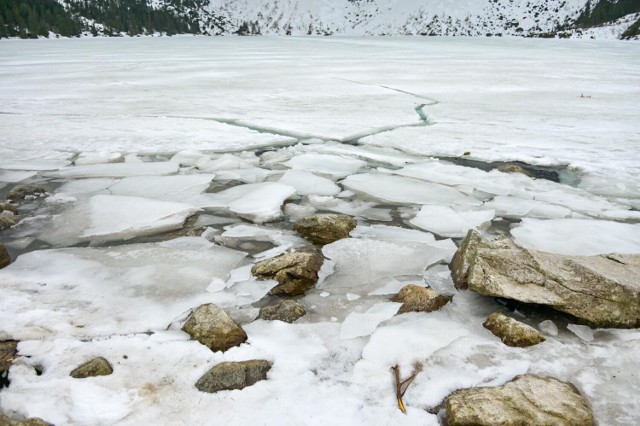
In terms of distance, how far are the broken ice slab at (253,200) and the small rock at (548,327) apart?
153cm

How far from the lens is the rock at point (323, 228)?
236 cm

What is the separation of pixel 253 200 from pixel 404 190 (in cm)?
104

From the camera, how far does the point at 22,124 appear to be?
516 cm

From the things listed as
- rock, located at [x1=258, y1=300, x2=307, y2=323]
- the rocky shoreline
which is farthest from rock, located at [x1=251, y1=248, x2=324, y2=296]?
rock, located at [x1=258, y1=300, x2=307, y2=323]

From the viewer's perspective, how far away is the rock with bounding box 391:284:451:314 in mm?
1751

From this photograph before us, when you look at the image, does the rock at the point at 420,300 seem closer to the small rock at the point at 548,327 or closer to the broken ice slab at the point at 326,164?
the small rock at the point at 548,327

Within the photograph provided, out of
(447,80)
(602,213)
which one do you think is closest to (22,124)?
(602,213)

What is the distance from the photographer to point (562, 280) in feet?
5.46

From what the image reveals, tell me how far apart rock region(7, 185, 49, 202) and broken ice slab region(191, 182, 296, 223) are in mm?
1036

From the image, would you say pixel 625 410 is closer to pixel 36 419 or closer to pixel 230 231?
pixel 36 419

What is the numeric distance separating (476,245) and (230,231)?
1315 mm

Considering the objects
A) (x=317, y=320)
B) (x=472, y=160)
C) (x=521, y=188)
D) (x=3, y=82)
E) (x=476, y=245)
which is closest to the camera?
(x=317, y=320)

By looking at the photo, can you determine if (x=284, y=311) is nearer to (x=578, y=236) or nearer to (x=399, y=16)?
(x=578, y=236)

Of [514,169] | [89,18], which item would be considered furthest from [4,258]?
[89,18]
